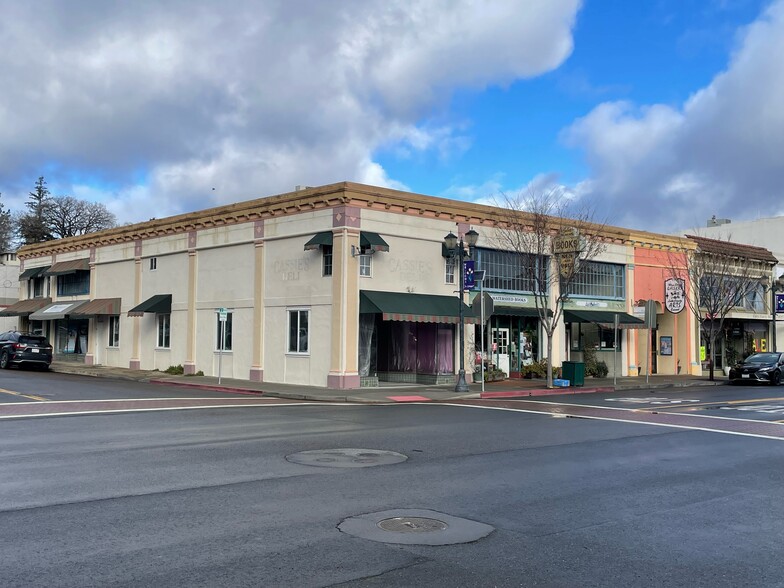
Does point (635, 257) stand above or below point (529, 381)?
above

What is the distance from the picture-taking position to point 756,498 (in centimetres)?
841

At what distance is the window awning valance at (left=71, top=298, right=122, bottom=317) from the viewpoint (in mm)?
36250

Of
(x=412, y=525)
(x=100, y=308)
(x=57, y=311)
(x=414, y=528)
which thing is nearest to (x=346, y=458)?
(x=412, y=525)

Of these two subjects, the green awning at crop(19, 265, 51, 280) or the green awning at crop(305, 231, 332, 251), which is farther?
the green awning at crop(19, 265, 51, 280)

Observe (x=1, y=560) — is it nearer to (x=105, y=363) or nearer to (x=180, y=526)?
(x=180, y=526)

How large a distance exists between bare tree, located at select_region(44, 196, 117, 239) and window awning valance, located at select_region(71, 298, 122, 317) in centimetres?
4795

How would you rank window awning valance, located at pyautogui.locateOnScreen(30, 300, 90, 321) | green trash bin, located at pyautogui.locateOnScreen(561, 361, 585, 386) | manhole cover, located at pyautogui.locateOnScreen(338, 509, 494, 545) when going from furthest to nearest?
window awning valance, located at pyautogui.locateOnScreen(30, 300, 90, 321) < green trash bin, located at pyautogui.locateOnScreen(561, 361, 585, 386) < manhole cover, located at pyautogui.locateOnScreen(338, 509, 494, 545)

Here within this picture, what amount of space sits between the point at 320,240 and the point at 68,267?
71.3ft

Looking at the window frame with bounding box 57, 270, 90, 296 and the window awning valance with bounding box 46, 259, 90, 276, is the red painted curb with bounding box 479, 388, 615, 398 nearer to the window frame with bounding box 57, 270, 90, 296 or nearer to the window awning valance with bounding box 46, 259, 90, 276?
the window awning valance with bounding box 46, 259, 90, 276

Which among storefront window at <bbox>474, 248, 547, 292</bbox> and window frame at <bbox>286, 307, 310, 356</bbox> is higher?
storefront window at <bbox>474, 248, 547, 292</bbox>

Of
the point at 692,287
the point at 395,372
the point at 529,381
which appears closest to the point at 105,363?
the point at 395,372

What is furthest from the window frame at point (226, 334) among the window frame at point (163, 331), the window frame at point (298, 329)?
the window frame at point (163, 331)

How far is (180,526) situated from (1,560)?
4.95ft

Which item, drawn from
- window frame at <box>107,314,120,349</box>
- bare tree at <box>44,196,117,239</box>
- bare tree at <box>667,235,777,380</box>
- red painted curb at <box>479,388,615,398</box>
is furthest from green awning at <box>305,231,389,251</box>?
bare tree at <box>44,196,117,239</box>
